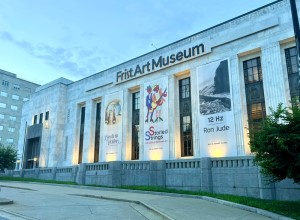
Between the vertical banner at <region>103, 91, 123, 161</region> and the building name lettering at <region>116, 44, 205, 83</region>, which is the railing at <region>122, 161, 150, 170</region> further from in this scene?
the building name lettering at <region>116, 44, 205, 83</region>

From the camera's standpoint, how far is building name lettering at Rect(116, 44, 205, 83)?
3039cm

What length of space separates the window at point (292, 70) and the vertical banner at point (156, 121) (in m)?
12.7

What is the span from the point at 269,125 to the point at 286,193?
668cm

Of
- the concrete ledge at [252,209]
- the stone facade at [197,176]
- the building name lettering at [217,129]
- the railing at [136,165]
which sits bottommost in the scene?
the concrete ledge at [252,209]

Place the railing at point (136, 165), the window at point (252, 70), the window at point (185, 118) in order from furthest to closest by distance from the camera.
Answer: the window at point (185, 118), the window at point (252, 70), the railing at point (136, 165)

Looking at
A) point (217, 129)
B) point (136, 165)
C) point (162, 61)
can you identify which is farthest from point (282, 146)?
point (162, 61)

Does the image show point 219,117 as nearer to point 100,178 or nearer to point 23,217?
point 100,178

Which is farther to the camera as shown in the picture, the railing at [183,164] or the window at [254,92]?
the window at [254,92]

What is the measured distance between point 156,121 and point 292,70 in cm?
1468

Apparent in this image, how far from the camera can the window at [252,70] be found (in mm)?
26695

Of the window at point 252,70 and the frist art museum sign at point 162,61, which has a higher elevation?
the frist art museum sign at point 162,61

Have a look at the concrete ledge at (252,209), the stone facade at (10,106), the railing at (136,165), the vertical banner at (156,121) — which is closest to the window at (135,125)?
the vertical banner at (156,121)

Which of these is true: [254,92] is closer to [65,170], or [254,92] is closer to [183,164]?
[183,164]

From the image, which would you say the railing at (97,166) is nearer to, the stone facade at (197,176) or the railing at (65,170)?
the stone facade at (197,176)
